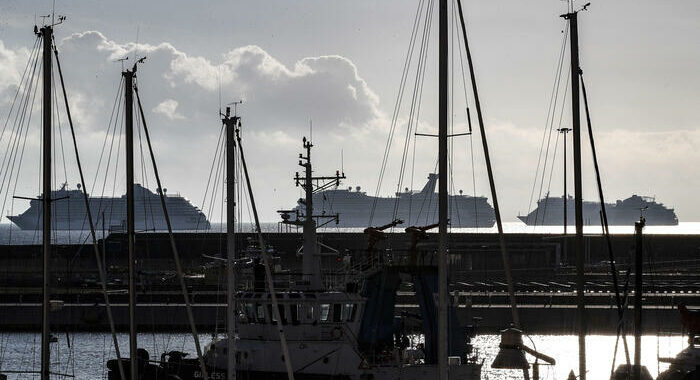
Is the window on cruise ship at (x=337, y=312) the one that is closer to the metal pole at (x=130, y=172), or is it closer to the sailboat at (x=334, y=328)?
the sailboat at (x=334, y=328)

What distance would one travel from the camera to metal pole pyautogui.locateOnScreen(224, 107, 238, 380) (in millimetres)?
34156

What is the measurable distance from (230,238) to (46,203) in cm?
485

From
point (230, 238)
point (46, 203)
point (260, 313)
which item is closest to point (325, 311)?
point (260, 313)

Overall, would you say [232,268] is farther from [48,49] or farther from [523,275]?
[523,275]

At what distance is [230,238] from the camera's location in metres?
34.5

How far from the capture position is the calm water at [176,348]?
58812mm

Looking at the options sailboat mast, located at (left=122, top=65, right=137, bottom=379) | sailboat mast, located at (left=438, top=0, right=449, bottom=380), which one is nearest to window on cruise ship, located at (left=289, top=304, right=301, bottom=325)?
sailboat mast, located at (left=122, top=65, right=137, bottom=379)

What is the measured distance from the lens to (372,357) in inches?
1686

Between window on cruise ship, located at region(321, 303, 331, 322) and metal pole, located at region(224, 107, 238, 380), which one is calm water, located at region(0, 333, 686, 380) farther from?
metal pole, located at region(224, 107, 238, 380)

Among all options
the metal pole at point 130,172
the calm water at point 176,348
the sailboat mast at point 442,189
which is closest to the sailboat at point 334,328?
the metal pole at point 130,172

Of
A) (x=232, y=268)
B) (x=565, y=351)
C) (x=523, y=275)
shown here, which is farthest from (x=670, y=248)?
(x=232, y=268)

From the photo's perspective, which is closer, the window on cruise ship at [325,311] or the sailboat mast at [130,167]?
the sailboat mast at [130,167]

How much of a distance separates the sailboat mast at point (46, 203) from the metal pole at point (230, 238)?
462cm

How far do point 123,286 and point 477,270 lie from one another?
32163 mm
